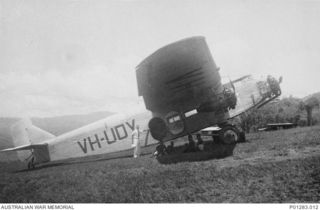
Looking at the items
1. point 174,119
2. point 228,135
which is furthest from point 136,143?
point 228,135

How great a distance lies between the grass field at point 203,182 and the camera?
3.97 metres

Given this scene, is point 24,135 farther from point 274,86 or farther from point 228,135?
point 274,86

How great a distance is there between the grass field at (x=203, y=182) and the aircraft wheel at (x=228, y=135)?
1.30 m

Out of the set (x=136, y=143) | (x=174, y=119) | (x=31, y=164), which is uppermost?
(x=174, y=119)

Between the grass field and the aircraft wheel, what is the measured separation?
1297mm

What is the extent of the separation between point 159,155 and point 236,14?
179 inches

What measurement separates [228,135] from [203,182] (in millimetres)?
3859

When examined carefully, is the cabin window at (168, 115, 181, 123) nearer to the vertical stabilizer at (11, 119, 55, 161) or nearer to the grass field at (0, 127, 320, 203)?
the grass field at (0, 127, 320, 203)

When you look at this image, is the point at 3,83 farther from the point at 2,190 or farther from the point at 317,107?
the point at 317,107

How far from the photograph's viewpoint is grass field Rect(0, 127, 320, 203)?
13.0 ft

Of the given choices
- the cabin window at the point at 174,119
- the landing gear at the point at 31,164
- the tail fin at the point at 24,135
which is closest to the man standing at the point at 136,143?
the cabin window at the point at 174,119

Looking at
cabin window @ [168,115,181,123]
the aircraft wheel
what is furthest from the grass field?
cabin window @ [168,115,181,123]

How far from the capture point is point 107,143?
29.8ft

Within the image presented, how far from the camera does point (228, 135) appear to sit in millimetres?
8203
